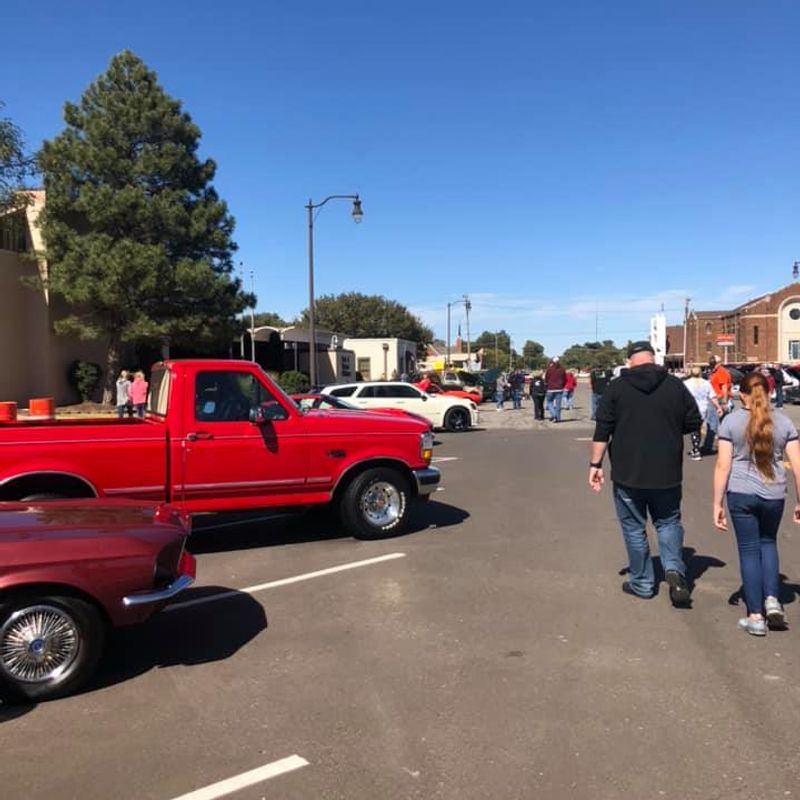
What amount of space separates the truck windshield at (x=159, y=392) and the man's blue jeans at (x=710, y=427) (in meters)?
9.94

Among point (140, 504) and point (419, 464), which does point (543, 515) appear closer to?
point (419, 464)

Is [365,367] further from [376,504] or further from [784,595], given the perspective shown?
[784,595]

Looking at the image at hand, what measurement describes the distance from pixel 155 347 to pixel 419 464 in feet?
83.3

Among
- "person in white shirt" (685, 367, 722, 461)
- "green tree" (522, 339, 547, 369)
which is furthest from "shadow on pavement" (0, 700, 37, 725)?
"green tree" (522, 339, 547, 369)

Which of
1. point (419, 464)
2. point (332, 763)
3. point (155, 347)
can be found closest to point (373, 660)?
point (332, 763)

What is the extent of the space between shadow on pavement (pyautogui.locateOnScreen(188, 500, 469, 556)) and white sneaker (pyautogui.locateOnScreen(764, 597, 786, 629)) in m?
3.94

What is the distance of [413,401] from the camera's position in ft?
69.8

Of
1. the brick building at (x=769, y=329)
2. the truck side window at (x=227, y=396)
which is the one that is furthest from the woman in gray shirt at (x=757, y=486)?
the brick building at (x=769, y=329)

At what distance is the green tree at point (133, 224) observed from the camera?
2738 cm

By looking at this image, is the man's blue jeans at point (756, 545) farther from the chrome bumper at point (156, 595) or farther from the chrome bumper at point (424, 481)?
the chrome bumper at point (424, 481)

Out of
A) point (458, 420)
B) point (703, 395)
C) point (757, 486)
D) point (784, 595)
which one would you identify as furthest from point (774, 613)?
point (458, 420)

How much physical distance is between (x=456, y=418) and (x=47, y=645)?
18.1 m

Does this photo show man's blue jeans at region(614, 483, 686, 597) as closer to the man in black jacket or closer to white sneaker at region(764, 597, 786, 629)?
the man in black jacket

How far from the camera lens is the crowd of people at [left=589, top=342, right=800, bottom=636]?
4949mm
